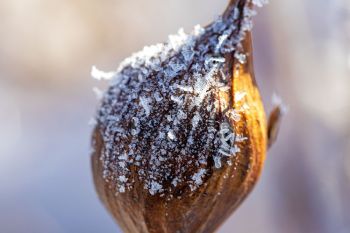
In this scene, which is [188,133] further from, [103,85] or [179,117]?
[103,85]

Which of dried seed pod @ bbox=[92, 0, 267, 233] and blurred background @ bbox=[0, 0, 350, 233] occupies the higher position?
blurred background @ bbox=[0, 0, 350, 233]

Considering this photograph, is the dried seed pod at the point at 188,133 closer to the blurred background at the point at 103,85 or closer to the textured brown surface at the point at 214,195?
the textured brown surface at the point at 214,195

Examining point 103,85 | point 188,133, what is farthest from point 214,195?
point 103,85

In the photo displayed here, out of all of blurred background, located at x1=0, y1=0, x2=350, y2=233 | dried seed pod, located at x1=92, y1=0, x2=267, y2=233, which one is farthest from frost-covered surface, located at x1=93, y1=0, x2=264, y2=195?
blurred background, located at x1=0, y1=0, x2=350, y2=233

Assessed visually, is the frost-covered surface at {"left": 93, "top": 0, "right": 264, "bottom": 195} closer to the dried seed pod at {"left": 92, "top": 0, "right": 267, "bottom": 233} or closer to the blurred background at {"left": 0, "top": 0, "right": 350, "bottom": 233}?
the dried seed pod at {"left": 92, "top": 0, "right": 267, "bottom": 233}

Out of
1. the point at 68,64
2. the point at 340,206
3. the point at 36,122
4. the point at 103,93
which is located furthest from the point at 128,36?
the point at 103,93

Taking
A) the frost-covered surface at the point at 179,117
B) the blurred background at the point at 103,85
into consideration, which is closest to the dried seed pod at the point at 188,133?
the frost-covered surface at the point at 179,117

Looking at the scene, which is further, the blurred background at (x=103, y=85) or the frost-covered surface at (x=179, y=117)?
the blurred background at (x=103, y=85)
